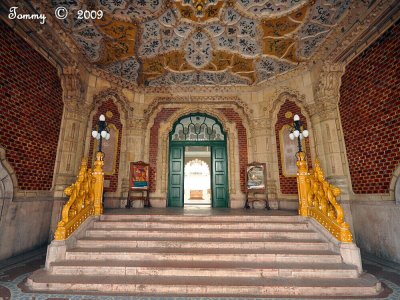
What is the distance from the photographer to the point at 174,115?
8664 mm

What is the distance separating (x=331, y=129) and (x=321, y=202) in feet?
8.54

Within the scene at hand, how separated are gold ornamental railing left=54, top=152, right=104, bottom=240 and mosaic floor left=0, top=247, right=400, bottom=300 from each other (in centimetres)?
78

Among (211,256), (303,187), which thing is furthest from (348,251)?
(211,256)

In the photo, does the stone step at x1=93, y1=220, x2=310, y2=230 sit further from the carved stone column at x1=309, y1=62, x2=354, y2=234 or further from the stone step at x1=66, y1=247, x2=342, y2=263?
the carved stone column at x1=309, y1=62, x2=354, y2=234

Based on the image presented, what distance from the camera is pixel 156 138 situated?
334 inches

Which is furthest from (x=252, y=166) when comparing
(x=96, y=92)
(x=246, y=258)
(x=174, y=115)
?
(x=96, y=92)

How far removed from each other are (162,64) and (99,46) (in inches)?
81.0

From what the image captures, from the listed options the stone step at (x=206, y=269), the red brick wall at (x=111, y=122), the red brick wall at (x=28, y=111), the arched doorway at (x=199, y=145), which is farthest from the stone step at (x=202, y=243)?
the arched doorway at (x=199, y=145)

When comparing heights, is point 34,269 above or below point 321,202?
below

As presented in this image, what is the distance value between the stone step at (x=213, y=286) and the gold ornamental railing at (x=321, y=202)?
850 mm

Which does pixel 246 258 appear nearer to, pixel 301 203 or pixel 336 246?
pixel 336 246

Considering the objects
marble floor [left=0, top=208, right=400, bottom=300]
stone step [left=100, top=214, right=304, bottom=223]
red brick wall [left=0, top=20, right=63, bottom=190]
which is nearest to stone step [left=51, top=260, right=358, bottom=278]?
marble floor [left=0, top=208, right=400, bottom=300]

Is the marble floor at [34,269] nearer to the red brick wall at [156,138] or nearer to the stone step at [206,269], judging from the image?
the stone step at [206,269]

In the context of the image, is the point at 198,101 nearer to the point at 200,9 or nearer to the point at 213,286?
the point at 200,9
